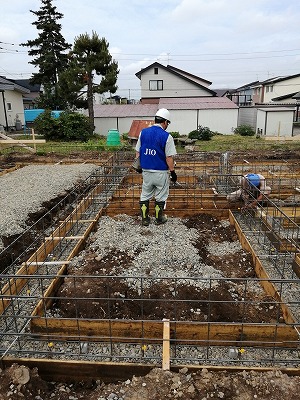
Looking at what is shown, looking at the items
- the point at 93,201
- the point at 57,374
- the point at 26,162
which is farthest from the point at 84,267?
the point at 26,162

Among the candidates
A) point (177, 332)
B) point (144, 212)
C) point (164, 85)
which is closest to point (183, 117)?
point (164, 85)

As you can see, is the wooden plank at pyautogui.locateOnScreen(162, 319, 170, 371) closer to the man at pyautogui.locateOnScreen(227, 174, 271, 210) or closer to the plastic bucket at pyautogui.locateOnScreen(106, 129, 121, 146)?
the man at pyautogui.locateOnScreen(227, 174, 271, 210)

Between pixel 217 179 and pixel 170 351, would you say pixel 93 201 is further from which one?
pixel 170 351

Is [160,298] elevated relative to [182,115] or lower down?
lower down

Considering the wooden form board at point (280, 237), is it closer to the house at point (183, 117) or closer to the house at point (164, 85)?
the house at point (183, 117)

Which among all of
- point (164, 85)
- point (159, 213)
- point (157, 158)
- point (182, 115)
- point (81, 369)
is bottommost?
point (81, 369)

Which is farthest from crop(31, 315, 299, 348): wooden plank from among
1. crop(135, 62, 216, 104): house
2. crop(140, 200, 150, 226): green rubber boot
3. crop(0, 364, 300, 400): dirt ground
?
crop(135, 62, 216, 104): house

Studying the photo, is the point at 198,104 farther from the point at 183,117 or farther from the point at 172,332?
the point at 172,332

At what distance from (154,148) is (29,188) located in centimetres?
448

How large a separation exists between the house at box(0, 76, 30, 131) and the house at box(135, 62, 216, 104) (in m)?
10.3

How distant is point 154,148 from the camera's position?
211 inches

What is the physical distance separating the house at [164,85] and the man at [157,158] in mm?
25520

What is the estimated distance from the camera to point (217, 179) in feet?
28.5

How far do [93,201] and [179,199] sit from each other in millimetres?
1781
